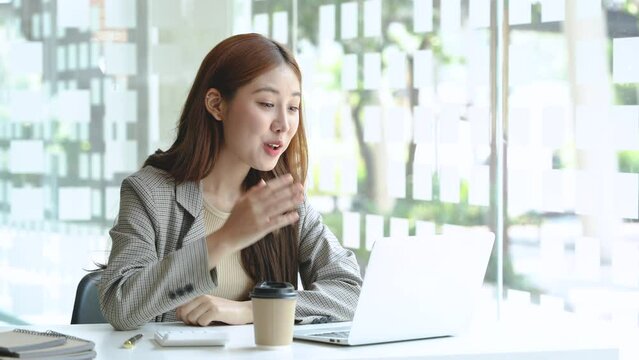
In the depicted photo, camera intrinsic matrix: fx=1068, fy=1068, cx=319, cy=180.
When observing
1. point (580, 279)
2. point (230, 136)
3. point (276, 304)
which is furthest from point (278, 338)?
point (580, 279)

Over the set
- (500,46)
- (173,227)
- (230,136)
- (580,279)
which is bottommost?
(580,279)

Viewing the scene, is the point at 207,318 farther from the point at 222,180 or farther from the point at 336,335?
the point at 222,180

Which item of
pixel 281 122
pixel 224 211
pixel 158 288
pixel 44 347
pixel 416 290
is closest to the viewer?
pixel 44 347

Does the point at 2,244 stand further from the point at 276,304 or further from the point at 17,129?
the point at 276,304

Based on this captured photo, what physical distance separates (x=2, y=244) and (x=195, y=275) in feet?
10.4

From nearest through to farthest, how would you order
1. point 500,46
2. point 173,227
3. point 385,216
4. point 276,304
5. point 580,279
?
point 276,304, point 173,227, point 580,279, point 500,46, point 385,216

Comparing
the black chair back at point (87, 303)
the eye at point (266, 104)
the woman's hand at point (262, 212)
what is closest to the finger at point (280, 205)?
the woman's hand at point (262, 212)

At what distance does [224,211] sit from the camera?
2693 mm

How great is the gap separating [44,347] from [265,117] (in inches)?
36.1

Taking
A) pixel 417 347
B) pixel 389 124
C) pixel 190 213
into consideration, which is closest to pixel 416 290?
pixel 417 347

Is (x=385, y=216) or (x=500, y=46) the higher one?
(x=500, y=46)

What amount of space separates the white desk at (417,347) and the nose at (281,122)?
1.60ft

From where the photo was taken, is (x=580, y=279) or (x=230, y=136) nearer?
(x=230, y=136)

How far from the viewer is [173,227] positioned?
2.57 meters
